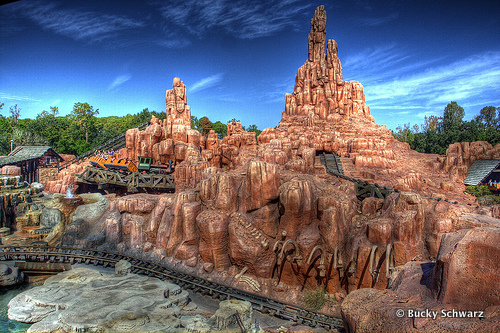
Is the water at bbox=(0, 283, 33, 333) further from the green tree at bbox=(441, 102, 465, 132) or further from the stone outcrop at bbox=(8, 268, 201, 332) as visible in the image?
the green tree at bbox=(441, 102, 465, 132)

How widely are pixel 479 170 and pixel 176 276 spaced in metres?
27.2

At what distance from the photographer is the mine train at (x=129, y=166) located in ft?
105

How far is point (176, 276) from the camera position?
627 inches

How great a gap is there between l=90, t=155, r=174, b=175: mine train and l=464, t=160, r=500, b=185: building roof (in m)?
27.4

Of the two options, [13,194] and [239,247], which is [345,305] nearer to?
[239,247]

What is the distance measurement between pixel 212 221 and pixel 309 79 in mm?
35201

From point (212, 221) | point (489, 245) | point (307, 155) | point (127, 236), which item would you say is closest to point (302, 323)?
point (212, 221)

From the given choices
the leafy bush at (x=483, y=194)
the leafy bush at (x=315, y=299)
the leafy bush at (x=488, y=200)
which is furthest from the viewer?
the leafy bush at (x=483, y=194)

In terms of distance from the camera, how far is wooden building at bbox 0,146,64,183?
32750 mm

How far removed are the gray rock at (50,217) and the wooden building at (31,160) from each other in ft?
44.9

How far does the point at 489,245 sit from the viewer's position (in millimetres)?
5359

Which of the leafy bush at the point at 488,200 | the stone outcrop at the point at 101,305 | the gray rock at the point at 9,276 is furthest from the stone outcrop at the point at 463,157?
the gray rock at the point at 9,276

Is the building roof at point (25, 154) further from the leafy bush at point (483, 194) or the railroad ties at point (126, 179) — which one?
the leafy bush at point (483, 194)

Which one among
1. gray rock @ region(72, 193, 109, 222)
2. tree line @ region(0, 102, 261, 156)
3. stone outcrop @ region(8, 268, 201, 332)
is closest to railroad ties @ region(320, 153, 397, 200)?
stone outcrop @ region(8, 268, 201, 332)
